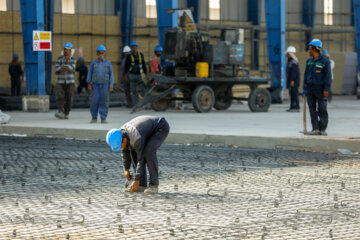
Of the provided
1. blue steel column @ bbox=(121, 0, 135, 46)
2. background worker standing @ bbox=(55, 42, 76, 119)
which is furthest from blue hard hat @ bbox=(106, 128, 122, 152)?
blue steel column @ bbox=(121, 0, 135, 46)

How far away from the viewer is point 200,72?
68.6 feet

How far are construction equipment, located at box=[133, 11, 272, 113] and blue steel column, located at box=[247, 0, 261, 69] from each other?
63.7ft

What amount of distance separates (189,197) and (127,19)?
3008 centimetres

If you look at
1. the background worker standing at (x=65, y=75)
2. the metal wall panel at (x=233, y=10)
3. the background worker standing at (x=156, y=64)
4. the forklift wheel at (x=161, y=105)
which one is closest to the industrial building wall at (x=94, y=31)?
the metal wall panel at (x=233, y=10)

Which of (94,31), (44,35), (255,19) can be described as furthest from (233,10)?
(44,35)

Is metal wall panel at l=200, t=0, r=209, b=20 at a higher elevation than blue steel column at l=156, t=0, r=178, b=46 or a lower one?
higher

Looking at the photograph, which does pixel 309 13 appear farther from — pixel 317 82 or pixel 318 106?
pixel 317 82

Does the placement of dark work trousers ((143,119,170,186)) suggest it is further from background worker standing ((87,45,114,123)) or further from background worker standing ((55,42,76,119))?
background worker standing ((55,42,76,119))

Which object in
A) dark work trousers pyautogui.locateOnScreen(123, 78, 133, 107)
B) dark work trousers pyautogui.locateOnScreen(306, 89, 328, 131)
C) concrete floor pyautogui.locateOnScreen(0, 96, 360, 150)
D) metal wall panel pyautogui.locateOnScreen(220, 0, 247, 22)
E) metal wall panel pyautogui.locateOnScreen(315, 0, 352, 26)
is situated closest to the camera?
dark work trousers pyautogui.locateOnScreen(306, 89, 328, 131)

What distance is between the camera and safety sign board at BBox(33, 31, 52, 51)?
21.7 m

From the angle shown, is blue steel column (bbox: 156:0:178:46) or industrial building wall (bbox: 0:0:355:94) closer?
blue steel column (bbox: 156:0:178:46)

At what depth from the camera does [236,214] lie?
710cm

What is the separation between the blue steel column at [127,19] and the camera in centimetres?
3725

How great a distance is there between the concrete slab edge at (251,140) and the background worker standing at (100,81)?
1.46 metres
